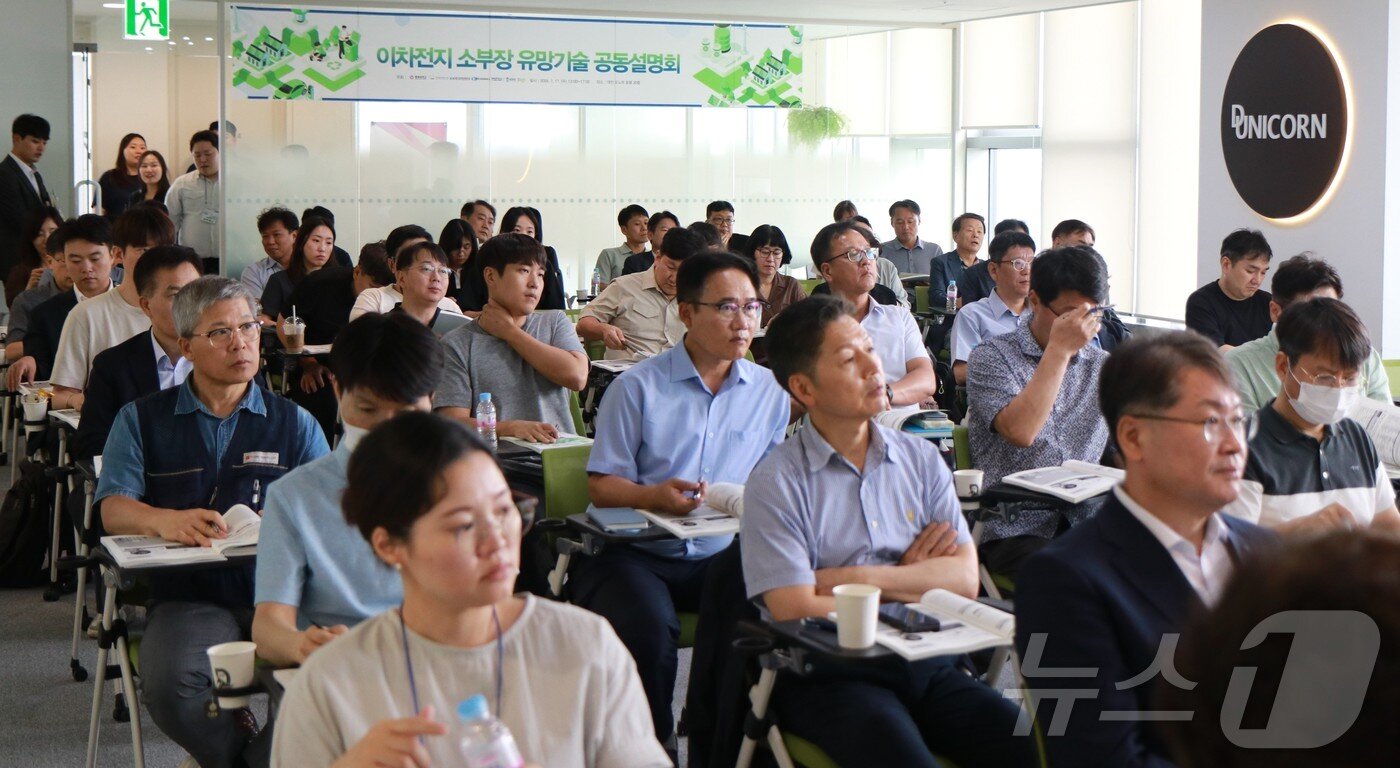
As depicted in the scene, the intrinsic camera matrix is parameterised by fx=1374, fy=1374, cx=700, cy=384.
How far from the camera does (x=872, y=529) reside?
2988 mm

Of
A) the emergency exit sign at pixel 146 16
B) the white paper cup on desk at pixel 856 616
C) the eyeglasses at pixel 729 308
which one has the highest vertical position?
the emergency exit sign at pixel 146 16

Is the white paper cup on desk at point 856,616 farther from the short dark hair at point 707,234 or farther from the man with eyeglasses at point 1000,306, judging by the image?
the short dark hair at point 707,234

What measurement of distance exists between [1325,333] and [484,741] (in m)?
2.69

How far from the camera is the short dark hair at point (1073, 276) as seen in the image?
4250 mm

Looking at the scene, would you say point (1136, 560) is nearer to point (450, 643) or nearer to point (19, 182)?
point (450, 643)

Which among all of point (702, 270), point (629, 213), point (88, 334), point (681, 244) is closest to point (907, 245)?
point (629, 213)

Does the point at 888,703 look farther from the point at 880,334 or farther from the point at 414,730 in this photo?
the point at 880,334

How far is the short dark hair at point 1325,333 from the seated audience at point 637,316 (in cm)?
404

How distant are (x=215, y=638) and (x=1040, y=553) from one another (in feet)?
6.59

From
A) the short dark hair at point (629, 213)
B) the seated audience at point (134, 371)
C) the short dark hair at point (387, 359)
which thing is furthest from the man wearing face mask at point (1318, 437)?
the short dark hair at point (629, 213)

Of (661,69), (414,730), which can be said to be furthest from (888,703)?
(661,69)

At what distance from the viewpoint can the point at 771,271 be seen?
826 centimetres

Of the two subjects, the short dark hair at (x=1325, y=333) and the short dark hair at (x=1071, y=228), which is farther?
the short dark hair at (x=1071, y=228)

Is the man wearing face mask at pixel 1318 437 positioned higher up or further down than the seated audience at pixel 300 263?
further down
